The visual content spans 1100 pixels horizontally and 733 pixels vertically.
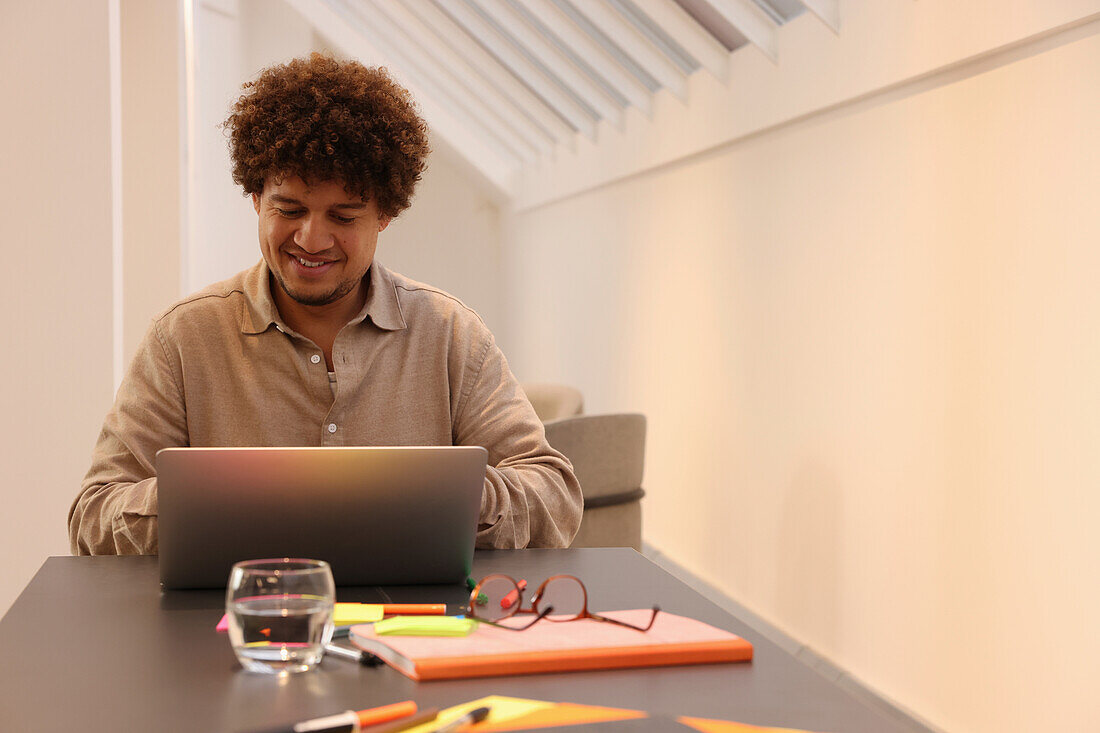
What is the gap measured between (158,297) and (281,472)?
108 inches

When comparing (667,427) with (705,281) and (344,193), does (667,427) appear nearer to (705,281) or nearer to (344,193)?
(705,281)

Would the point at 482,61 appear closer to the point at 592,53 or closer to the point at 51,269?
the point at 592,53

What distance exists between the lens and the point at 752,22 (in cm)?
371

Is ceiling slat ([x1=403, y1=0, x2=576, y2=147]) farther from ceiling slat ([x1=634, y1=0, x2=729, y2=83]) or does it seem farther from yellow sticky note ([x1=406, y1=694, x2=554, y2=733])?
yellow sticky note ([x1=406, y1=694, x2=554, y2=733])

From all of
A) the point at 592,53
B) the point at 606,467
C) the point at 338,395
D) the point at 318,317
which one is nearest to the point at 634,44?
the point at 592,53

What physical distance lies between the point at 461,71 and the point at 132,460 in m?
5.54

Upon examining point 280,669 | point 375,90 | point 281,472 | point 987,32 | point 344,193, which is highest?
point 987,32

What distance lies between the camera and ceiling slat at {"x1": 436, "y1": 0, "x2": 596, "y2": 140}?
5922 mm

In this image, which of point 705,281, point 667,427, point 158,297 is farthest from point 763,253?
point 158,297

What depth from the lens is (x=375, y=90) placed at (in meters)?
1.77

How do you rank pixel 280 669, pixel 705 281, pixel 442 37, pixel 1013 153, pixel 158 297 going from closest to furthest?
pixel 280 669 < pixel 1013 153 < pixel 158 297 < pixel 705 281 < pixel 442 37

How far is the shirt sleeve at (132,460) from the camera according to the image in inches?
57.3

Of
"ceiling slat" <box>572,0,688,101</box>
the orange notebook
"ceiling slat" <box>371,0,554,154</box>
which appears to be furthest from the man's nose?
"ceiling slat" <box>371,0,554,154</box>

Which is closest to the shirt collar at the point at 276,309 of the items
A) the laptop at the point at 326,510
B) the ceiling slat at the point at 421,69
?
the laptop at the point at 326,510
